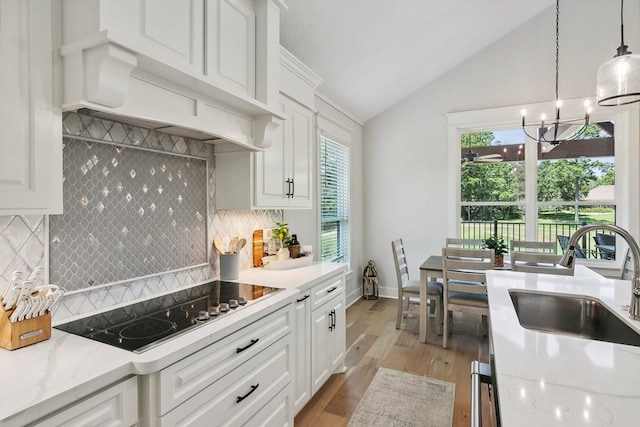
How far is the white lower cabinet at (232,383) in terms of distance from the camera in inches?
46.2

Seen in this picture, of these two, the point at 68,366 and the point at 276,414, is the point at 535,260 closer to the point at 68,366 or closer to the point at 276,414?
the point at 276,414

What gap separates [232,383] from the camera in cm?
149

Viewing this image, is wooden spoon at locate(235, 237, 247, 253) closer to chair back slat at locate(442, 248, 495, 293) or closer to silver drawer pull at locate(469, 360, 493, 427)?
silver drawer pull at locate(469, 360, 493, 427)

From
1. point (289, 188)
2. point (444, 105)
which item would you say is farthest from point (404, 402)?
point (444, 105)

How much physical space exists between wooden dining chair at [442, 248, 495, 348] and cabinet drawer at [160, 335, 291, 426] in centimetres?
195

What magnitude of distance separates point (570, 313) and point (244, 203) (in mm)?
1834

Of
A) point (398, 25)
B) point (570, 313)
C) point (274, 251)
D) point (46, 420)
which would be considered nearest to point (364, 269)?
point (274, 251)

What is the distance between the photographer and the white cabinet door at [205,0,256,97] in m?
1.73

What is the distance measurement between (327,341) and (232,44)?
6.73ft

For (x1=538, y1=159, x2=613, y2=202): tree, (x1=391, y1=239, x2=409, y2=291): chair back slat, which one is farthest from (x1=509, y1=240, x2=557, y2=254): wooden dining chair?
(x1=391, y1=239, x2=409, y2=291): chair back slat

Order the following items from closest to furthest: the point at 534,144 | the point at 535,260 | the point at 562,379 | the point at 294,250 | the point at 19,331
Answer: the point at 562,379 → the point at 19,331 → the point at 294,250 → the point at 535,260 → the point at 534,144

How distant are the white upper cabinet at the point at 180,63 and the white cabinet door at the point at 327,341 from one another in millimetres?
1269

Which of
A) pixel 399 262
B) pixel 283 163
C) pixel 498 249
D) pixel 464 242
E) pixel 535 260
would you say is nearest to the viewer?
pixel 283 163

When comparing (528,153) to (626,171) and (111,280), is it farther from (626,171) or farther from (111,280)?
(111,280)
